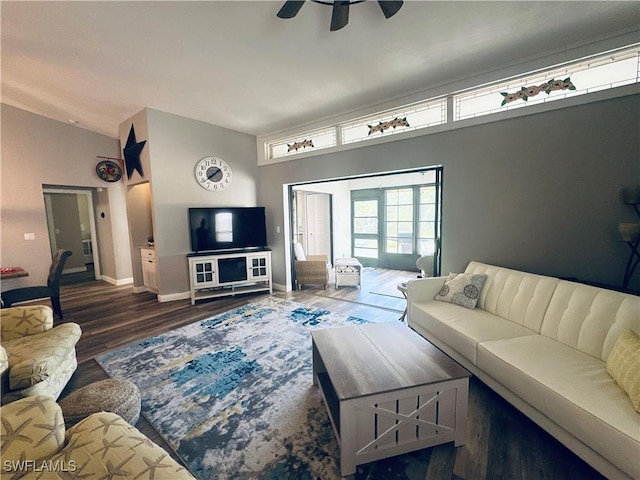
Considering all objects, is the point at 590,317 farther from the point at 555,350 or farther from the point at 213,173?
the point at 213,173

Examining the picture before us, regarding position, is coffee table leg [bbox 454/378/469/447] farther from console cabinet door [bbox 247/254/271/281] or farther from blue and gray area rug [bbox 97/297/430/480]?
console cabinet door [bbox 247/254/271/281]

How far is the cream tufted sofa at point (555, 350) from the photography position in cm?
124

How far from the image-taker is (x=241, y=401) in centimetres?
201

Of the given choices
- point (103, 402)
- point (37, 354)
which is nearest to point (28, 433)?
point (103, 402)

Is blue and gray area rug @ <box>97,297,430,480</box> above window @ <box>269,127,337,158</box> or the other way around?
the other way around

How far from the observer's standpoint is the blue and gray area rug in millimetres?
1487

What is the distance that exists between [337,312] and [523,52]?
3.56 metres

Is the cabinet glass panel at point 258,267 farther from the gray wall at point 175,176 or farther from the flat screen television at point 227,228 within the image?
the gray wall at point 175,176

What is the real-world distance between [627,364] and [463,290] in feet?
4.40

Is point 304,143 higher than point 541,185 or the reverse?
higher

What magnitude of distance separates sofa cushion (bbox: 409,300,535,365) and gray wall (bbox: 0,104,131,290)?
21.2 feet

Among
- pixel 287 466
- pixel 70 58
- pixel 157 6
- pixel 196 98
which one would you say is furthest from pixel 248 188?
pixel 287 466

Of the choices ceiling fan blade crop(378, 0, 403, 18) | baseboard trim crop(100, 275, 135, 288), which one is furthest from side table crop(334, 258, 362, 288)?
baseboard trim crop(100, 275, 135, 288)

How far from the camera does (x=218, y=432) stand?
1.73 metres
